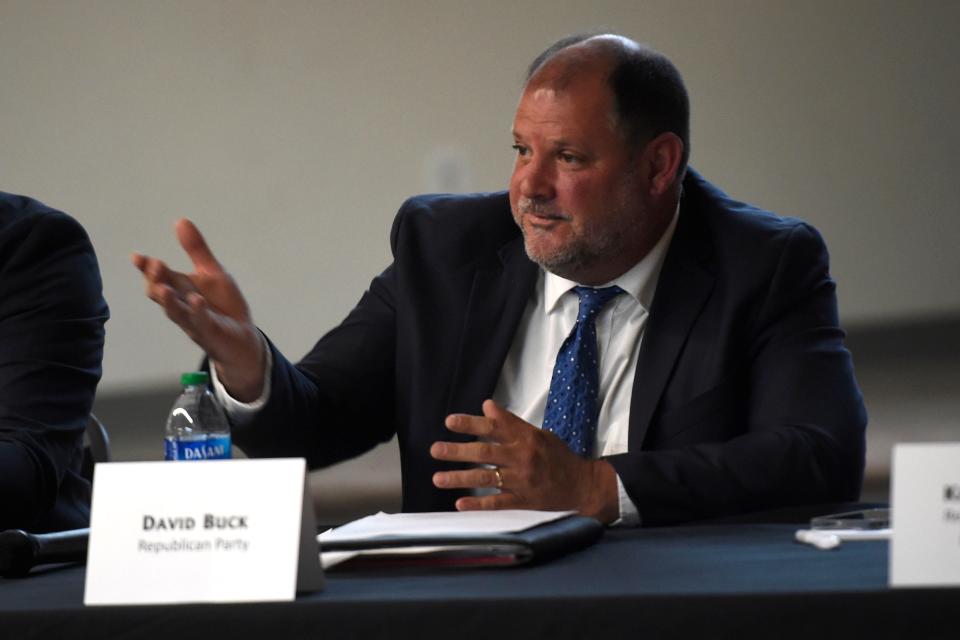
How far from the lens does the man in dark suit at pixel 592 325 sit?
6.88 feet

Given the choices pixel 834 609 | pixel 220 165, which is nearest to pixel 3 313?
pixel 834 609

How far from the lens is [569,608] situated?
101 centimetres

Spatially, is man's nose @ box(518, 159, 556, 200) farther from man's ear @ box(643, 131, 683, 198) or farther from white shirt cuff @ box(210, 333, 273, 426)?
white shirt cuff @ box(210, 333, 273, 426)

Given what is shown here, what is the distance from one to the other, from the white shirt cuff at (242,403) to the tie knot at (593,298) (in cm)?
58

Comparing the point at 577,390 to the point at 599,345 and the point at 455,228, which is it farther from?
the point at 455,228

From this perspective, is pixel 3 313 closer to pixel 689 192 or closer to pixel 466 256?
pixel 466 256

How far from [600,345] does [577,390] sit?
0.12m

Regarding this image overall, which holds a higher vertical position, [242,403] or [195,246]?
[195,246]

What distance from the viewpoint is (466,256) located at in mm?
2410

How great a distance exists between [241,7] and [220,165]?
2.17 feet

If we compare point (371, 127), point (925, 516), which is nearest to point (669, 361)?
point (925, 516)

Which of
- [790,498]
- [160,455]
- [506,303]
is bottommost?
[160,455]

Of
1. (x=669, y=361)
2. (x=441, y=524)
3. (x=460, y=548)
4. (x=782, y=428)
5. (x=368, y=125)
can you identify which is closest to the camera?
(x=460, y=548)

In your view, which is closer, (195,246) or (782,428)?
(195,246)
